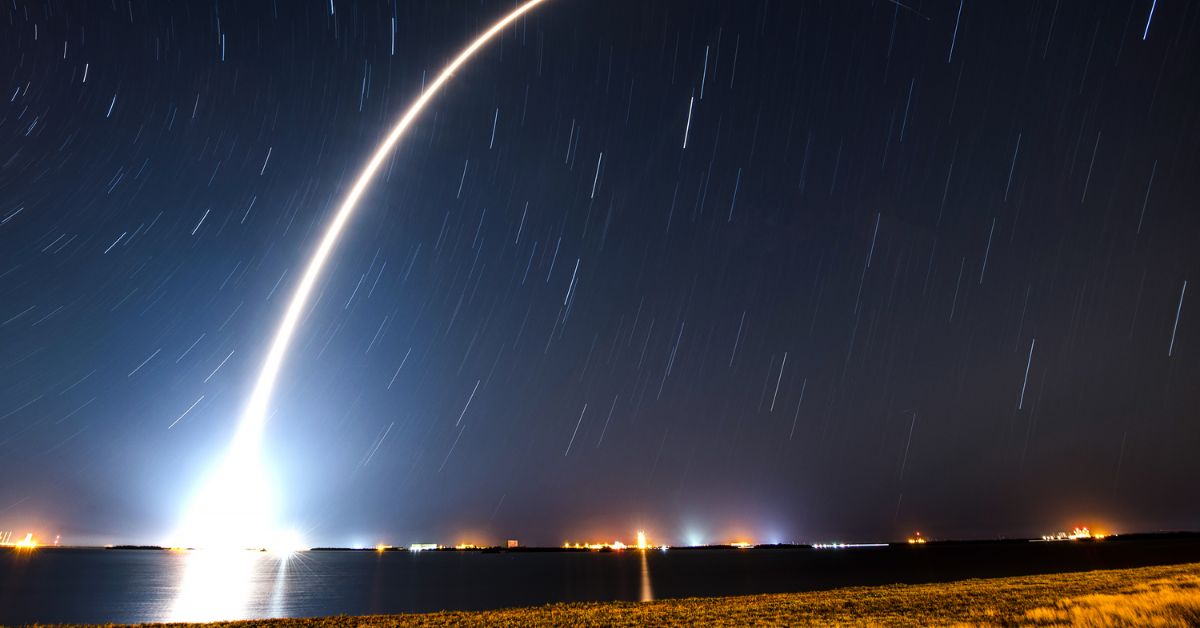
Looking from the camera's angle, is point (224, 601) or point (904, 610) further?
point (224, 601)

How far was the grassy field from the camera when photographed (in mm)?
15164

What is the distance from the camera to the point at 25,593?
58719 mm

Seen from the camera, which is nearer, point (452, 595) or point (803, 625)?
point (803, 625)

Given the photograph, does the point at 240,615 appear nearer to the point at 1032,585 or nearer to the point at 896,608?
the point at 896,608

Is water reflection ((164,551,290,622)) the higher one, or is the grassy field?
water reflection ((164,551,290,622))

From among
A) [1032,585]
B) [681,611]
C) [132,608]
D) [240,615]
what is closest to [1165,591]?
[1032,585]

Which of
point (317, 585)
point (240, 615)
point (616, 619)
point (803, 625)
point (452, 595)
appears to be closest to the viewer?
point (803, 625)

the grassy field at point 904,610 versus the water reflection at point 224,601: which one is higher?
the water reflection at point 224,601

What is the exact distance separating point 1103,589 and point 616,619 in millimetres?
18581

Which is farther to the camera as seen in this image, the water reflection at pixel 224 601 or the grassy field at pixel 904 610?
the water reflection at pixel 224 601

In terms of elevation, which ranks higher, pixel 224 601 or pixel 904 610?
pixel 224 601

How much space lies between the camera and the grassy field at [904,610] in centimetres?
1516

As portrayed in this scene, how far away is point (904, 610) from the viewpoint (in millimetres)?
19891

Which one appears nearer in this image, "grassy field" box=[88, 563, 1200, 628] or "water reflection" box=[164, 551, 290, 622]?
"grassy field" box=[88, 563, 1200, 628]
